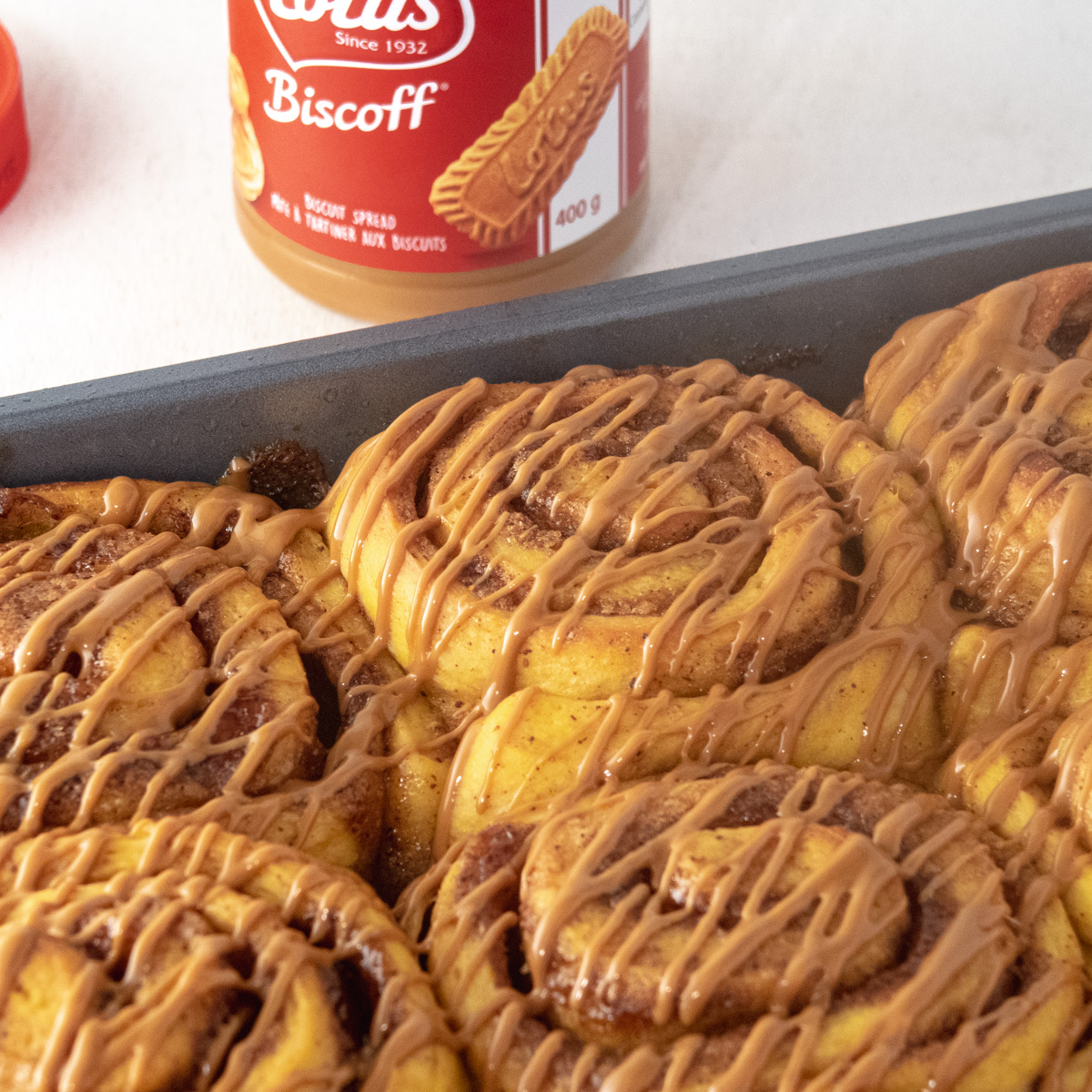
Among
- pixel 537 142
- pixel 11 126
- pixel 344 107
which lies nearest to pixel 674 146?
pixel 537 142

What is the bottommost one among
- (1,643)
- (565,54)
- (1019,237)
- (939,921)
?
(939,921)

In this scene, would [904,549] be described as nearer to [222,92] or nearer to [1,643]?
[1,643]

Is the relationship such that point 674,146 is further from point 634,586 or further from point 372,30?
point 634,586

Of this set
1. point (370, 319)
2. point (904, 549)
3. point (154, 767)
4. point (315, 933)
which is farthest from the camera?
point (370, 319)

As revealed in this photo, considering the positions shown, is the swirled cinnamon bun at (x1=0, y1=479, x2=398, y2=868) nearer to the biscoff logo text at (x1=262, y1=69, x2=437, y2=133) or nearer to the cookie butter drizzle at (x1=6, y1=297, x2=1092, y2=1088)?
the cookie butter drizzle at (x1=6, y1=297, x2=1092, y2=1088)

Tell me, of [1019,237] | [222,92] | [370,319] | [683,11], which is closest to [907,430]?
[1019,237]

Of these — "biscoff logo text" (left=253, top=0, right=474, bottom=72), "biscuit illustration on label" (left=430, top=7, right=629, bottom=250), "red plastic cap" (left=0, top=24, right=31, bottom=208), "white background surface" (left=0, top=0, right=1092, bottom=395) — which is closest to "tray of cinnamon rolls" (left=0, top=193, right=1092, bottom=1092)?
"biscuit illustration on label" (left=430, top=7, right=629, bottom=250)

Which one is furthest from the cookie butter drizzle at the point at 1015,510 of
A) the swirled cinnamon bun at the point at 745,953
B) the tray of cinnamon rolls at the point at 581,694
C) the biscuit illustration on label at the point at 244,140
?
the biscuit illustration on label at the point at 244,140
